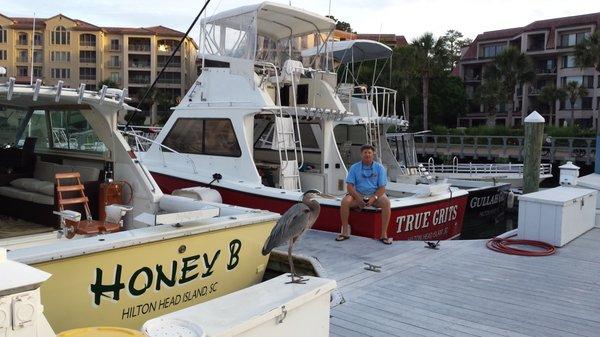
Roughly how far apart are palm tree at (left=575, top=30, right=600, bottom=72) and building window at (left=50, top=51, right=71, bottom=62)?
56585mm

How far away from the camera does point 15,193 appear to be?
238 inches

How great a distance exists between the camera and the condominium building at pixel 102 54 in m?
67.2

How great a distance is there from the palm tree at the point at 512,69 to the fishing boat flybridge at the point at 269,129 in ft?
131

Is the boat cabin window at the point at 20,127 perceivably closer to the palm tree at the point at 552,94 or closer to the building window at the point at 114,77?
the palm tree at the point at 552,94

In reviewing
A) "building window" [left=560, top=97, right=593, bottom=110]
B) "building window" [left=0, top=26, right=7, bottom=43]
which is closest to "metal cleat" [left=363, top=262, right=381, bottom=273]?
"building window" [left=560, top=97, right=593, bottom=110]

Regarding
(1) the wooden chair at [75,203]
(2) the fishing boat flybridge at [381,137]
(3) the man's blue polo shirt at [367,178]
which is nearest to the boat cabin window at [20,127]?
(1) the wooden chair at [75,203]

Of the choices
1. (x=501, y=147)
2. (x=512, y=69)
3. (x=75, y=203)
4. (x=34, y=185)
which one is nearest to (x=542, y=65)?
(x=512, y=69)

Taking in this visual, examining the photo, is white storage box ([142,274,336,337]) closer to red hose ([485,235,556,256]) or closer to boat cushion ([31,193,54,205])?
boat cushion ([31,193,54,205])

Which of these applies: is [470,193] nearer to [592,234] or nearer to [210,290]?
[592,234]

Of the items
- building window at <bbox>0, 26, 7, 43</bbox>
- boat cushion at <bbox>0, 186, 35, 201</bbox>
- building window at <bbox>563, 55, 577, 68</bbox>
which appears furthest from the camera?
building window at <bbox>0, 26, 7, 43</bbox>

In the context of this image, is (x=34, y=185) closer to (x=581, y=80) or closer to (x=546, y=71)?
(x=581, y=80)

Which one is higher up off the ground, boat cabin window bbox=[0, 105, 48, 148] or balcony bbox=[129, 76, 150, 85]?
balcony bbox=[129, 76, 150, 85]

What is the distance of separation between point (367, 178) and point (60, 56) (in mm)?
68676

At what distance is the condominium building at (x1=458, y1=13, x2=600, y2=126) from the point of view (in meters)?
51.5
